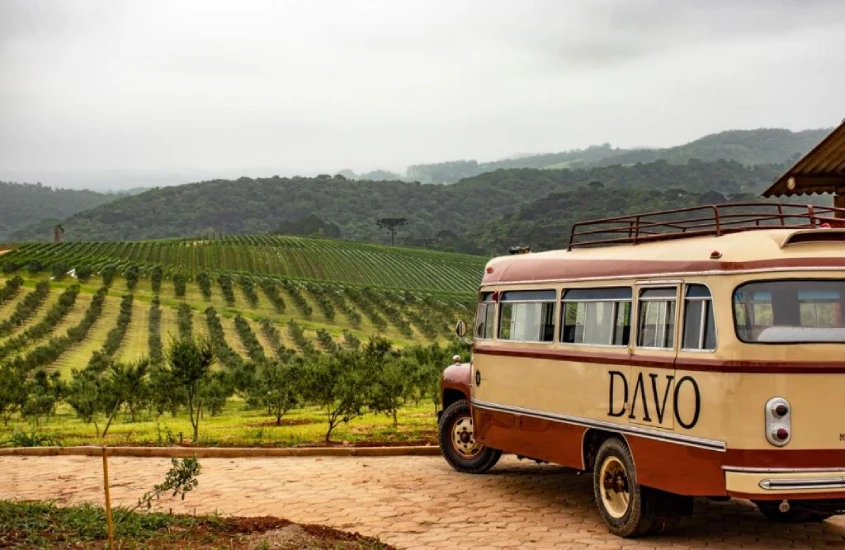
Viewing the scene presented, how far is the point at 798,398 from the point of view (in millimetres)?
8070

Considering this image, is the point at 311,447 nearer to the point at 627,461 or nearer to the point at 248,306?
the point at 627,461

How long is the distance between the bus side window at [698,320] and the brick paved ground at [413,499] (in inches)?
80.2

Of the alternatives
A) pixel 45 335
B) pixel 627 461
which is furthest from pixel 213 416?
pixel 45 335

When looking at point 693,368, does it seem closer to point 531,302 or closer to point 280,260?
point 531,302

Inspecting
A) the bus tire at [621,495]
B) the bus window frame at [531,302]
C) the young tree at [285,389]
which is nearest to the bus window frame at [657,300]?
the bus tire at [621,495]

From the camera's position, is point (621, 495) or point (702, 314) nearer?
point (702, 314)

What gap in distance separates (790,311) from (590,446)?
3058 mm

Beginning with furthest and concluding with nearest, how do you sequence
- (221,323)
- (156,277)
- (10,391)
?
1. (156,277)
2. (221,323)
3. (10,391)

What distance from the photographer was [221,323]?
66.2m

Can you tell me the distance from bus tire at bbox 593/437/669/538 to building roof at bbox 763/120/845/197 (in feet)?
24.1

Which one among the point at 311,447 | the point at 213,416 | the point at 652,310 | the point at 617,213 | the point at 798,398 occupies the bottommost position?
the point at 213,416

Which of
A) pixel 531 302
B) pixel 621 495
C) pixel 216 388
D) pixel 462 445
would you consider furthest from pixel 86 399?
pixel 621 495

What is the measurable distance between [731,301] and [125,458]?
1125 cm

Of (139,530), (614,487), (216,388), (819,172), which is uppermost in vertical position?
(819,172)
